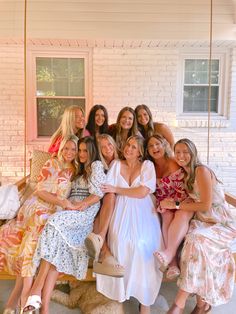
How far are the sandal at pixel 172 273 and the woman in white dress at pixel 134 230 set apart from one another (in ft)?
0.33

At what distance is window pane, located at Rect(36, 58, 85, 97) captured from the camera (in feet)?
13.8

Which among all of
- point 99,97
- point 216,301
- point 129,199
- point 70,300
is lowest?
point 70,300

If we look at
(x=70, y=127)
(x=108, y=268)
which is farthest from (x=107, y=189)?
(x=70, y=127)

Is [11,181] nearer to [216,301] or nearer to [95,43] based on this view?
[95,43]

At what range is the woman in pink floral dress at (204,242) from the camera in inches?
76.5

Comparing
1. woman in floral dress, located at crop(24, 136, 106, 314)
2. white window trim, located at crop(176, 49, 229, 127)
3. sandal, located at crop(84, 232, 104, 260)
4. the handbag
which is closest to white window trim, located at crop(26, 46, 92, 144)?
white window trim, located at crop(176, 49, 229, 127)

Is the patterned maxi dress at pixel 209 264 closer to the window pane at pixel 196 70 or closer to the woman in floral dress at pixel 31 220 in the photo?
the woman in floral dress at pixel 31 220

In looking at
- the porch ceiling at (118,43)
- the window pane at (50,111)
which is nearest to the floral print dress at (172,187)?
the porch ceiling at (118,43)

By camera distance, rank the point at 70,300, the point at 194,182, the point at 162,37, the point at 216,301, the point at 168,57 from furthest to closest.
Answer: the point at 168,57
the point at 162,37
the point at 70,300
the point at 194,182
the point at 216,301

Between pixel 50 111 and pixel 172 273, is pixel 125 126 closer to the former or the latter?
pixel 172 273

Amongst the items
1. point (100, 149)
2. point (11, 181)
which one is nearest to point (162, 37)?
point (100, 149)

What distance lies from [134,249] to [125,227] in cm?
17

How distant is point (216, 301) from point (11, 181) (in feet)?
10.5

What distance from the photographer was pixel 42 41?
391 cm
